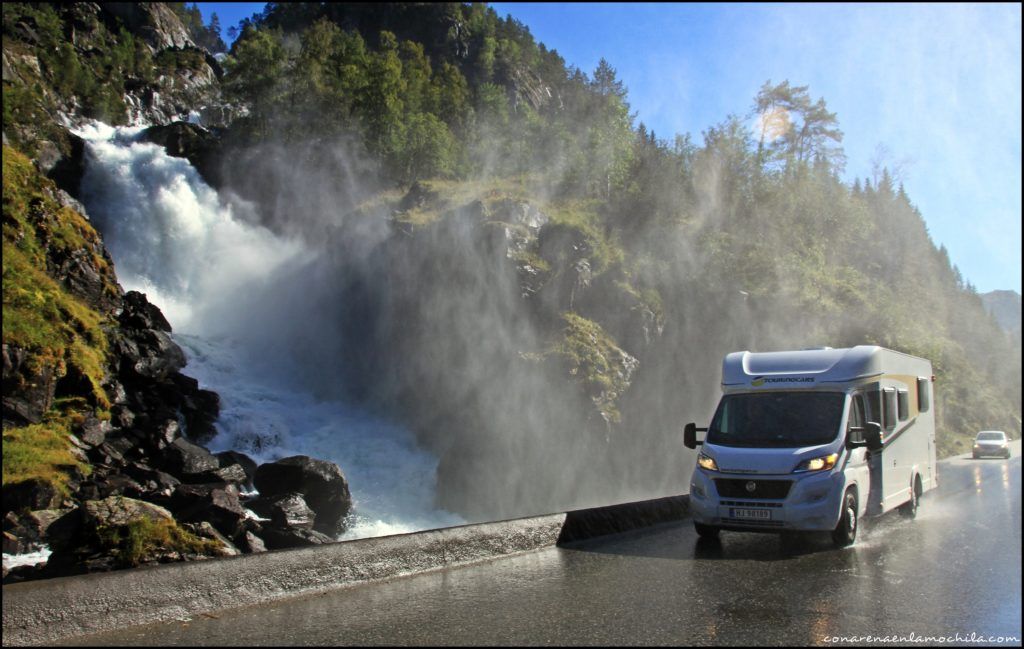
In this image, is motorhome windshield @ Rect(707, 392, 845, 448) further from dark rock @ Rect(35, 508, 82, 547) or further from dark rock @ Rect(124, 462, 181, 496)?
dark rock @ Rect(124, 462, 181, 496)

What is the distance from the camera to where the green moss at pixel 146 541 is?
11.9m

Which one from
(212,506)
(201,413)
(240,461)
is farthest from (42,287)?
(212,506)

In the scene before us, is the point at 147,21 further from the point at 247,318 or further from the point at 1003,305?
the point at 1003,305

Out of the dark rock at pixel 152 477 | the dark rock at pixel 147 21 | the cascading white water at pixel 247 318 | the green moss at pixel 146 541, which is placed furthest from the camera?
the dark rock at pixel 147 21

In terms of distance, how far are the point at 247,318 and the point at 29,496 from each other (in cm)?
2034

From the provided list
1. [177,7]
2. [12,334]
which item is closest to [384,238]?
[12,334]

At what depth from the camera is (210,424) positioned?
25.5 m

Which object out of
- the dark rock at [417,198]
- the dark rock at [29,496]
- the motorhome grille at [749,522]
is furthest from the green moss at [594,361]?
the motorhome grille at [749,522]

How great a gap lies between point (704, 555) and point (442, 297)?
92.4ft

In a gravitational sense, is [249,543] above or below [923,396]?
below

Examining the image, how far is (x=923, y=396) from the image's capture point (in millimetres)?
14422

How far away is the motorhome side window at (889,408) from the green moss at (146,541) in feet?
40.3

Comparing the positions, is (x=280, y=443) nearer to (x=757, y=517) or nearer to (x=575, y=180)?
(x=757, y=517)

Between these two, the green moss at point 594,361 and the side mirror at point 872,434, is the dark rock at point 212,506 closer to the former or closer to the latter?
the side mirror at point 872,434
